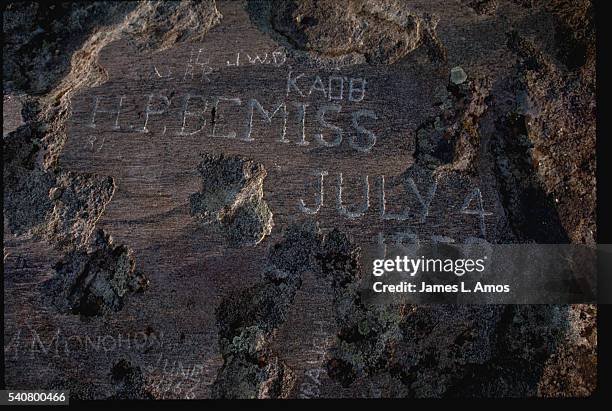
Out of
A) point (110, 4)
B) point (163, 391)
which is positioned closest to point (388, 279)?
point (163, 391)

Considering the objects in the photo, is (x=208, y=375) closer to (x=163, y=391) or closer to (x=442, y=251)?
(x=163, y=391)

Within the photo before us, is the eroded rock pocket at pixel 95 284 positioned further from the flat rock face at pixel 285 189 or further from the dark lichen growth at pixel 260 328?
the dark lichen growth at pixel 260 328

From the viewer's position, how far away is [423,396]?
282 cm

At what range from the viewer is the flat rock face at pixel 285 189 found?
2.81 meters

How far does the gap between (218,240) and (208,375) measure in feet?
2.50

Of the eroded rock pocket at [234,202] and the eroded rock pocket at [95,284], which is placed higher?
A: the eroded rock pocket at [234,202]

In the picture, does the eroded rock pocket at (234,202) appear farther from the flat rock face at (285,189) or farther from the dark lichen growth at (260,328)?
the dark lichen growth at (260,328)

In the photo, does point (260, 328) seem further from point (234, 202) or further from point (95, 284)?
point (95, 284)

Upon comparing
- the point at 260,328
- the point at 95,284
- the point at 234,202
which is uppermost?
the point at 234,202

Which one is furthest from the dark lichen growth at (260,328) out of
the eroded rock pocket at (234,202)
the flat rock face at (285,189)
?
the eroded rock pocket at (234,202)

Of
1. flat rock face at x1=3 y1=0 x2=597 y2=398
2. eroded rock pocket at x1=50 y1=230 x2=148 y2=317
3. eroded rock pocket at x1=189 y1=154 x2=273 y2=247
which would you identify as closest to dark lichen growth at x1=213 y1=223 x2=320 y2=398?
flat rock face at x1=3 y1=0 x2=597 y2=398

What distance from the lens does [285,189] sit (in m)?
2.87

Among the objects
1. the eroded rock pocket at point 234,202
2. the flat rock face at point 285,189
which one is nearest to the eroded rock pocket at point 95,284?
the flat rock face at point 285,189

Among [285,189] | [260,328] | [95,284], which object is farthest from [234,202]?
[95,284]
